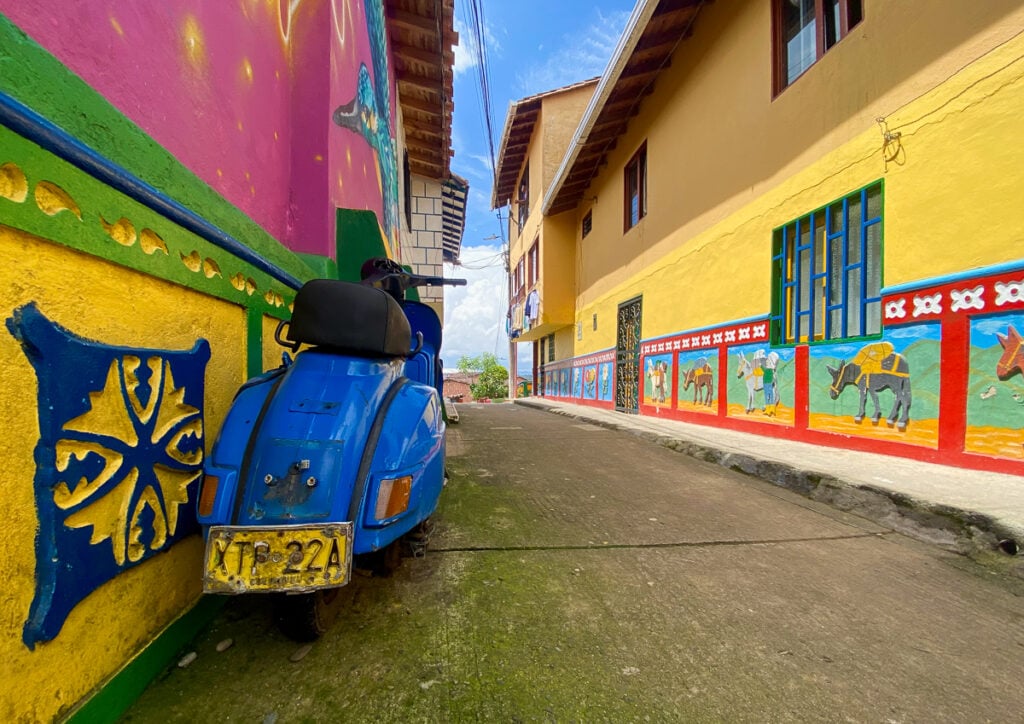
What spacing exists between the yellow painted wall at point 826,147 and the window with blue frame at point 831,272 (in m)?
0.17

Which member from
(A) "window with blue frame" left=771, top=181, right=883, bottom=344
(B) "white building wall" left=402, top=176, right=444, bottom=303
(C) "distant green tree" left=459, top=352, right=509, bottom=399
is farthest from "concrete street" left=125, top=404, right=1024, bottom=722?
(C) "distant green tree" left=459, top=352, right=509, bottom=399

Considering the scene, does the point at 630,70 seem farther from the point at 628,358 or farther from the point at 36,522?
the point at 36,522

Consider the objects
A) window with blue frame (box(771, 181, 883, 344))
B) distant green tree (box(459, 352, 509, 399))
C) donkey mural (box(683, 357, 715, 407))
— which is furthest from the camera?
distant green tree (box(459, 352, 509, 399))

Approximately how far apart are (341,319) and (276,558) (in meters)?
0.92

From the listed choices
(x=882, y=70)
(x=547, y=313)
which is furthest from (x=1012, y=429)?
(x=547, y=313)

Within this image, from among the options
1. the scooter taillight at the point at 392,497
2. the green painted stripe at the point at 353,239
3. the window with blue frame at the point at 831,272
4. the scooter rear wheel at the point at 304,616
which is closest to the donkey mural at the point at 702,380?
the window with blue frame at the point at 831,272

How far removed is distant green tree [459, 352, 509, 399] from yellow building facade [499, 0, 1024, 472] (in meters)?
24.3

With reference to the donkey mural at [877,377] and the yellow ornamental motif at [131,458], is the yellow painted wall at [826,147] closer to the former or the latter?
the donkey mural at [877,377]

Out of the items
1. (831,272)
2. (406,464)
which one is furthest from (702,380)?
(406,464)

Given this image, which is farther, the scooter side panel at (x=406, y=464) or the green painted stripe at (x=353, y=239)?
the green painted stripe at (x=353, y=239)

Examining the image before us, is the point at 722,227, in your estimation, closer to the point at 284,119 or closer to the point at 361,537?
the point at 284,119

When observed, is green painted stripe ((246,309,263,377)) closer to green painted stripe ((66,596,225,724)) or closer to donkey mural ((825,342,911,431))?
green painted stripe ((66,596,225,724))

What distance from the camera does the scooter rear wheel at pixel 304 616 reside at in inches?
57.2

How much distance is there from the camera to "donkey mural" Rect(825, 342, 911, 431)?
3.83 meters
